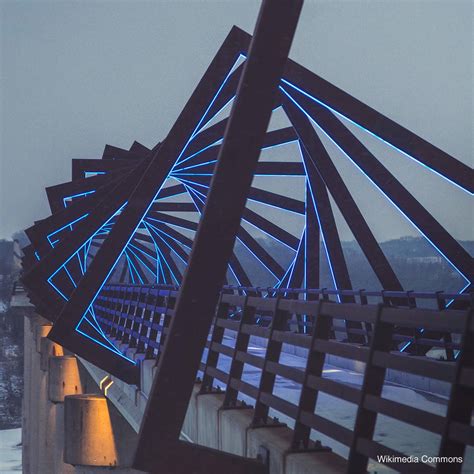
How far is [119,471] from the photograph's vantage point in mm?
19312

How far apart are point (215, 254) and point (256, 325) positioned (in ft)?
9.86

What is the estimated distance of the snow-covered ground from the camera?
99.6 metres

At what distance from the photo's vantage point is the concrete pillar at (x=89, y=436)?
19.2 metres

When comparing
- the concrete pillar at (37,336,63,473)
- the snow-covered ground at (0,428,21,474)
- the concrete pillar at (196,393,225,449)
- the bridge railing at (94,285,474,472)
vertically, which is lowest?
the snow-covered ground at (0,428,21,474)

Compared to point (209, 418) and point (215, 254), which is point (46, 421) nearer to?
point (209, 418)

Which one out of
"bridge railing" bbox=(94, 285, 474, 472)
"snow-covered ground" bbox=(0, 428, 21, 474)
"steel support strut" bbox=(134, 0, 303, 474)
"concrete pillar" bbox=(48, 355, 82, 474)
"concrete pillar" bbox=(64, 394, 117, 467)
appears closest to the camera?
"bridge railing" bbox=(94, 285, 474, 472)

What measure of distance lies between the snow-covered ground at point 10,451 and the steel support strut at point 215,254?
95.4 m

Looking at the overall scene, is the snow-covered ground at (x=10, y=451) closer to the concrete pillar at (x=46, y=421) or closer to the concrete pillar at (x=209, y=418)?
the concrete pillar at (x=46, y=421)

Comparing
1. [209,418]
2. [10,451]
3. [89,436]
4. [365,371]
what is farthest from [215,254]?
[10,451]

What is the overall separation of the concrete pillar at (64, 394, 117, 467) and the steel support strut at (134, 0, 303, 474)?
11.8 metres

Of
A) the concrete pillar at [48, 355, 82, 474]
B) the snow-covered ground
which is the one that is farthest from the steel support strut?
the snow-covered ground

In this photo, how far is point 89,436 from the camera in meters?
19.2

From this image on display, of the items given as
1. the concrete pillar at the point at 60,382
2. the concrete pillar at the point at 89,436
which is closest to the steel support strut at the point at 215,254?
the concrete pillar at the point at 89,436

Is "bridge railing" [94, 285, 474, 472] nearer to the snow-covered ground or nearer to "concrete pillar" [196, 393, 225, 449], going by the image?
"concrete pillar" [196, 393, 225, 449]
